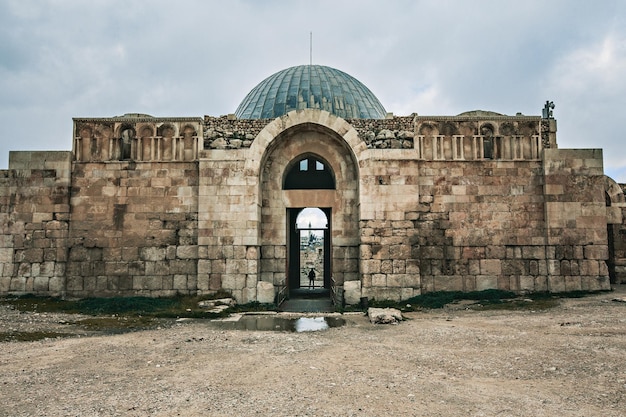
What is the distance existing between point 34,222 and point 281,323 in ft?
32.1

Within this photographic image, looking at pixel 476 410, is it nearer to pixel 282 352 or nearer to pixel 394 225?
pixel 282 352

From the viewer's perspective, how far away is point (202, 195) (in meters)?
14.4

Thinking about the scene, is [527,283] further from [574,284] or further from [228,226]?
[228,226]

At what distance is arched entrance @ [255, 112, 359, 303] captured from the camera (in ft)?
49.6

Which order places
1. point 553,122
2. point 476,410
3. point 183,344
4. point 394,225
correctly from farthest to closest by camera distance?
point 553,122 < point 394,225 < point 183,344 < point 476,410

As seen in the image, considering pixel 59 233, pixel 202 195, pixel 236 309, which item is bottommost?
pixel 236 309

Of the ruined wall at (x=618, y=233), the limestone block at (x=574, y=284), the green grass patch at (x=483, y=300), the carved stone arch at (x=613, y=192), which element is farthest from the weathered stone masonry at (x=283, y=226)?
the carved stone arch at (x=613, y=192)

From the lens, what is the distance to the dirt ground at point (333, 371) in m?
5.02

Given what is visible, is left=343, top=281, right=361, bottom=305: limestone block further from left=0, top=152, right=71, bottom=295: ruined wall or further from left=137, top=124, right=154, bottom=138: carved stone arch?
left=0, top=152, right=71, bottom=295: ruined wall

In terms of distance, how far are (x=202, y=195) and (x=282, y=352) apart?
7965mm

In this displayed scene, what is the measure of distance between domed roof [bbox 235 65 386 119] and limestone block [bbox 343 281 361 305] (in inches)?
434

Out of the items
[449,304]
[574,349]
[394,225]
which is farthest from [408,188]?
[574,349]

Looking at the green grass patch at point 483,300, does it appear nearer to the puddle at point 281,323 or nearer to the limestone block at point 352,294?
the limestone block at point 352,294

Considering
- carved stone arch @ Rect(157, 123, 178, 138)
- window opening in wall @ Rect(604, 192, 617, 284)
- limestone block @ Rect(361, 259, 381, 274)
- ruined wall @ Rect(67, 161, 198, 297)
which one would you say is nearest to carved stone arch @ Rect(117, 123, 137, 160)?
ruined wall @ Rect(67, 161, 198, 297)
